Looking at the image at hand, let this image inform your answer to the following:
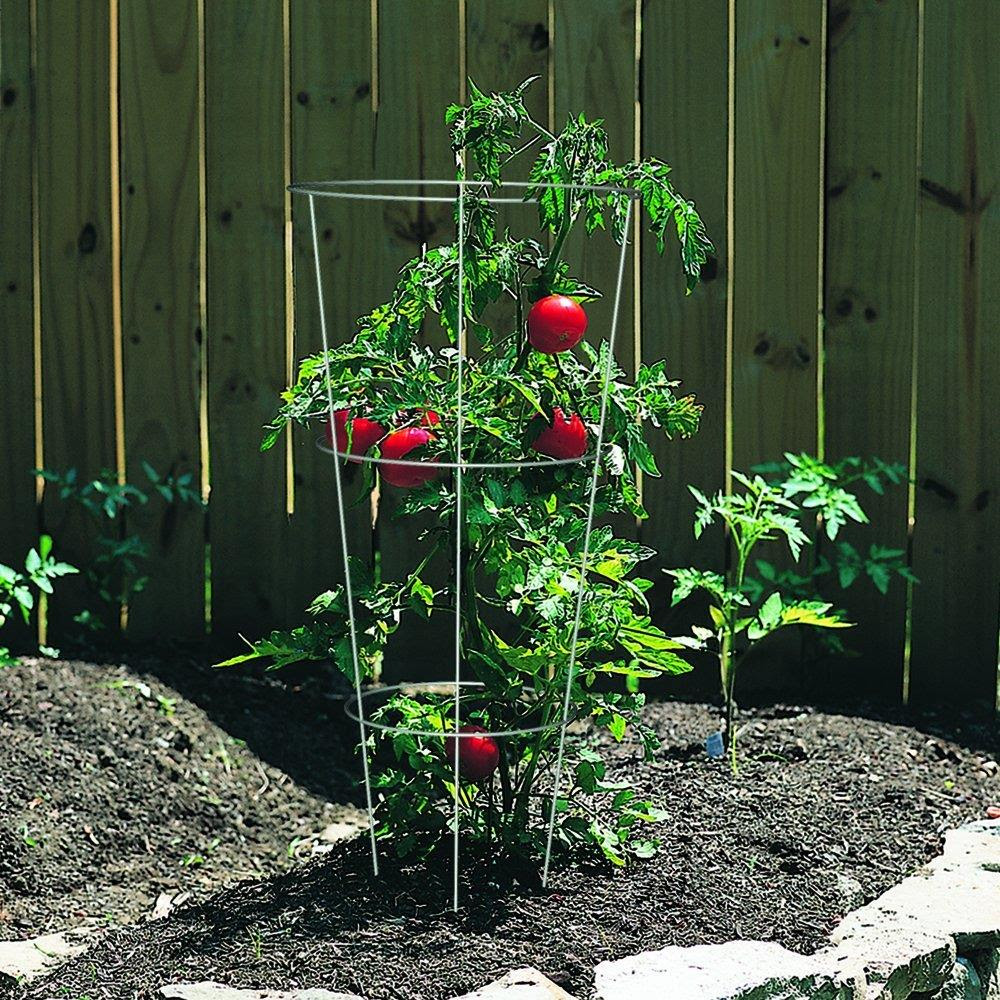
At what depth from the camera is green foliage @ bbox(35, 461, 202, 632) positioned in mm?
4453

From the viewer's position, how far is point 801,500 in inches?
175

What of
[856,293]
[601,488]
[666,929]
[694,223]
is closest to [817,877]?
[666,929]

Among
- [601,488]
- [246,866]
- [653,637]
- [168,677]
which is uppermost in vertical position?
[601,488]

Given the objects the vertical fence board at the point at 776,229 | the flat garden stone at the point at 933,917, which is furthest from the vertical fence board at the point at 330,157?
the flat garden stone at the point at 933,917

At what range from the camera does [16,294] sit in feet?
14.7

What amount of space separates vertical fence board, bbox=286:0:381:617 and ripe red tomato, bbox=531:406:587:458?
1525mm

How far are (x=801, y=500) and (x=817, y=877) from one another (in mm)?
1467

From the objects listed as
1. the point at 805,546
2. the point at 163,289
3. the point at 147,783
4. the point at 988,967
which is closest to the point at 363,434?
the point at 147,783

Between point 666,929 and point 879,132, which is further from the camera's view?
point 879,132

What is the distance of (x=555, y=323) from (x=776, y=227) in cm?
175

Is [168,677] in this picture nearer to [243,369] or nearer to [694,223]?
[243,369]

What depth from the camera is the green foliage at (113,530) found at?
14.6ft

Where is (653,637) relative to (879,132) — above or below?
below

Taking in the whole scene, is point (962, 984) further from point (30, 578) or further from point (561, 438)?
point (30, 578)
